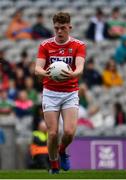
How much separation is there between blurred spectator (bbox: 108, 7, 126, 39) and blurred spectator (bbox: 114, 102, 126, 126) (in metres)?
4.21

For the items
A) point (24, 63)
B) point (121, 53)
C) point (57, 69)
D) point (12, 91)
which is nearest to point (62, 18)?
point (57, 69)

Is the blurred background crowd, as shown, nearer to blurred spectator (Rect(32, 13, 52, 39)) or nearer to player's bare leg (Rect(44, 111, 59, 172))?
blurred spectator (Rect(32, 13, 52, 39))

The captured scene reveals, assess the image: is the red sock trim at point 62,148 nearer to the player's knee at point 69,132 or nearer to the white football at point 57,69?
the player's knee at point 69,132

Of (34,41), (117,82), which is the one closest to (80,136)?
(117,82)

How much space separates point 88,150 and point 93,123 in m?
1.36

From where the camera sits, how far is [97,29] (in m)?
23.3

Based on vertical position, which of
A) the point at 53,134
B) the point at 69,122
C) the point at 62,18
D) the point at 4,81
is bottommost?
the point at 53,134

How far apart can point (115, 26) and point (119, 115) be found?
4718mm

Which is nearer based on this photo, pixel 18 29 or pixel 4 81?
pixel 4 81

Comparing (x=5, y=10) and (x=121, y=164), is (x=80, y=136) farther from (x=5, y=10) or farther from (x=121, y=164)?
(x=5, y=10)

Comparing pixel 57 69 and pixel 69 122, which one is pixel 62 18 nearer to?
pixel 57 69

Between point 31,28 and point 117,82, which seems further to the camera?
point 31,28

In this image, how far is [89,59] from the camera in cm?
2211

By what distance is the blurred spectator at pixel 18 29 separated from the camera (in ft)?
75.8
